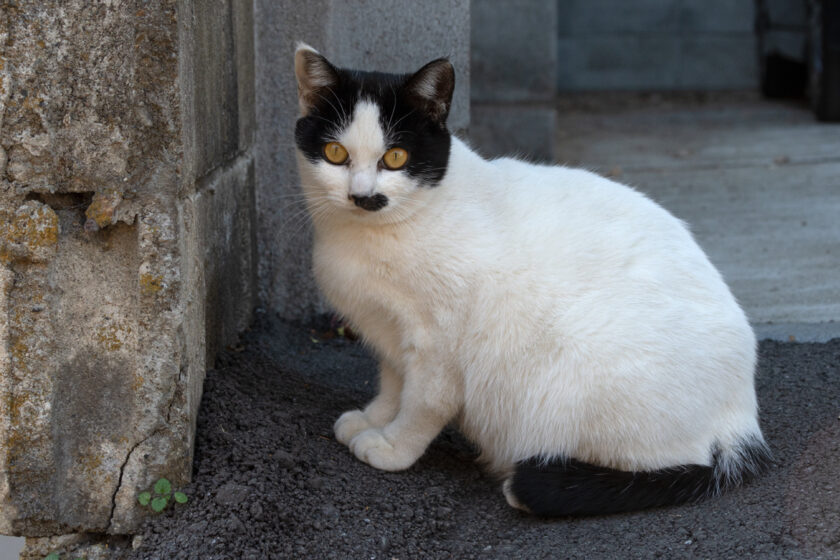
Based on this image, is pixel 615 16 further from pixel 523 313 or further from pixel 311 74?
pixel 523 313

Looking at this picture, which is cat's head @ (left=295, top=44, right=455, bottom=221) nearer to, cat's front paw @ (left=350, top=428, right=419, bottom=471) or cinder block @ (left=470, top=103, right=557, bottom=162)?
cat's front paw @ (left=350, top=428, right=419, bottom=471)

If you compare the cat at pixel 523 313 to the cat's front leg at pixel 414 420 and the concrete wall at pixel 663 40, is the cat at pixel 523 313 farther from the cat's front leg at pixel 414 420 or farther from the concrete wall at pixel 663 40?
the concrete wall at pixel 663 40

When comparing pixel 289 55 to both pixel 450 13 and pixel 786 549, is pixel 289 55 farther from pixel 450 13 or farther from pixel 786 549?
pixel 786 549

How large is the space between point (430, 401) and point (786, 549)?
0.99 m

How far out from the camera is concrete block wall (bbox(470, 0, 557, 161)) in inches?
248

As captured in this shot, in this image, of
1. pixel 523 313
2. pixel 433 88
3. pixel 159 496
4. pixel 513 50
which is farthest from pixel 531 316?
pixel 513 50

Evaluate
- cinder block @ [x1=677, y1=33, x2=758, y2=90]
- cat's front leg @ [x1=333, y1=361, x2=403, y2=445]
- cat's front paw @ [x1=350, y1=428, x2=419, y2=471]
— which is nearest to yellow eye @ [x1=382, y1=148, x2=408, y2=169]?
cat's front leg @ [x1=333, y1=361, x2=403, y2=445]

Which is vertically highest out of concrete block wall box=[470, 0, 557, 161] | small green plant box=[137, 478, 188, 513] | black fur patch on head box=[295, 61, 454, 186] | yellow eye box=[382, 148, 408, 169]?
black fur patch on head box=[295, 61, 454, 186]

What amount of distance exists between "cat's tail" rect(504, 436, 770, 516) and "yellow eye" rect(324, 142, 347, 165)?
0.98 meters

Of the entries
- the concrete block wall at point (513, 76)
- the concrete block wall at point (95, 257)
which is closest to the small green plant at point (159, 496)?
the concrete block wall at point (95, 257)

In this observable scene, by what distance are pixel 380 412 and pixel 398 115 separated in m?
0.94

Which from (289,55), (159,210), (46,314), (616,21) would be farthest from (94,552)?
(616,21)

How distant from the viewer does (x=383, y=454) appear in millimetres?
2631

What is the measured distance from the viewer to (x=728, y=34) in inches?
394
